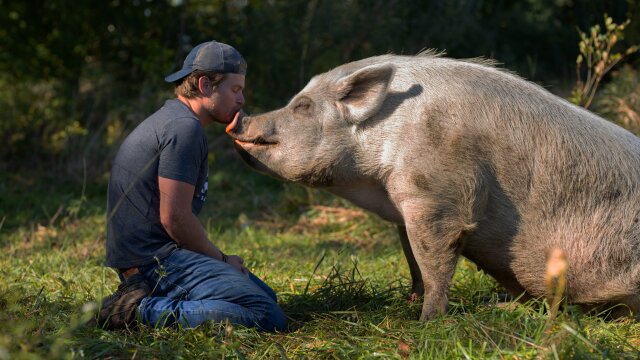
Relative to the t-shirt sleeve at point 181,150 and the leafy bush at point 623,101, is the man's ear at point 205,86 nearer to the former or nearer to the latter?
the t-shirt sleeve at point 181,150

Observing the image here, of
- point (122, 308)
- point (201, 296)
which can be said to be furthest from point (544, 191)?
point (122, 308)

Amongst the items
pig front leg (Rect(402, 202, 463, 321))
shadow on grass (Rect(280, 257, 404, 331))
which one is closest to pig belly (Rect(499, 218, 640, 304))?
pig front leg (Rect(402, 202, 463, 321))

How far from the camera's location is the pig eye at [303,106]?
3.98 meters

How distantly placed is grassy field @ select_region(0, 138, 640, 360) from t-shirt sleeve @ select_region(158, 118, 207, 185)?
1.99 feet

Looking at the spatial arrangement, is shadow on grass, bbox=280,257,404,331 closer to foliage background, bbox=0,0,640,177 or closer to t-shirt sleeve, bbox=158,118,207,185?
t-shirt sleeve, bbox=158,118,207,185

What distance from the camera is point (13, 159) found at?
9.27 metres

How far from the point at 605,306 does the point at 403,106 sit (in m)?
1.40

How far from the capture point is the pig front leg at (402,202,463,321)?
362 centimetres

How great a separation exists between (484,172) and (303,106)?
97 cm

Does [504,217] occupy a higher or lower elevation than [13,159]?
higher

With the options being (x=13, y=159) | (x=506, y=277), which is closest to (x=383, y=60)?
(x=506, y=277)

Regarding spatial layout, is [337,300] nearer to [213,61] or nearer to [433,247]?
[433,247]

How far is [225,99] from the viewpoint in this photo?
3.95m

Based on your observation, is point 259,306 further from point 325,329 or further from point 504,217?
point 504,217
